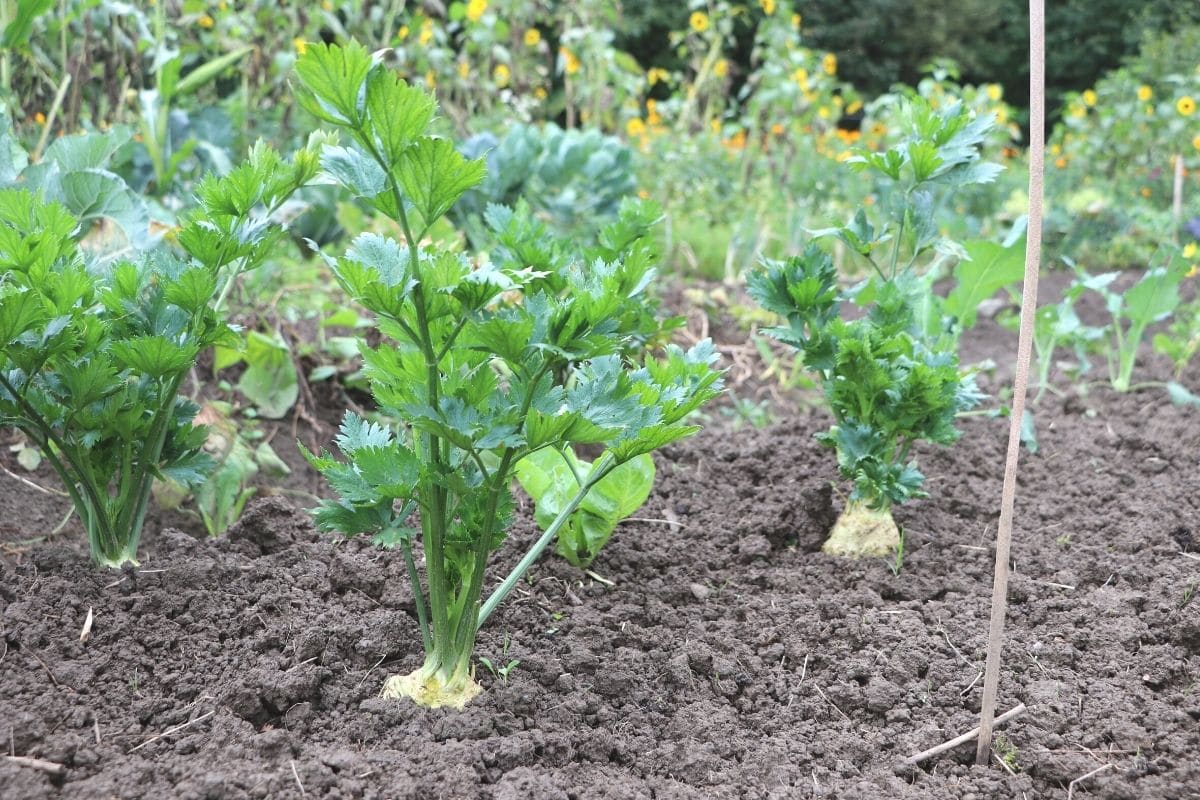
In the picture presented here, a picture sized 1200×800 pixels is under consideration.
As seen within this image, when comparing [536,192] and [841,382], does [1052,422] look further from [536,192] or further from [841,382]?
[536,192]

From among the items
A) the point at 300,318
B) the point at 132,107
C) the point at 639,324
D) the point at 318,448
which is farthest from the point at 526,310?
the point at 132,107

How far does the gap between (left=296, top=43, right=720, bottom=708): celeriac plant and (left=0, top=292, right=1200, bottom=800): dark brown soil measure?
162 millimetres

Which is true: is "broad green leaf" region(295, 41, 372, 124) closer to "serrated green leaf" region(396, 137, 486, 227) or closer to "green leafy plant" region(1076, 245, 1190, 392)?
"serrated green leaf" region(396, 137, 486, 227)

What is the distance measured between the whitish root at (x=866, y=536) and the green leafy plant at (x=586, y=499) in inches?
18.8

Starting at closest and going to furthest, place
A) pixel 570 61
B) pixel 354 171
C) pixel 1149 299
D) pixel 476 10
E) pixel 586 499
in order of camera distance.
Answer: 1. pixel 354 171
2. pixel 586 499
3. pixel 1149 299
4. pixel 476 10
5. pixel 570 61

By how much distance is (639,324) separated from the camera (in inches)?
78.8

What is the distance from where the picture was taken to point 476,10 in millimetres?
5723

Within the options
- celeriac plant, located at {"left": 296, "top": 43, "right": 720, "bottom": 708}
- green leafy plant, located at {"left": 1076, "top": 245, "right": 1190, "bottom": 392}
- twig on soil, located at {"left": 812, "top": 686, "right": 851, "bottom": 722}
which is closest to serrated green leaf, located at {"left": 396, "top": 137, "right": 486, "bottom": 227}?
celeriac plant, located at {"left": 296, "top": 43, "right": 720, "bottom": 708}

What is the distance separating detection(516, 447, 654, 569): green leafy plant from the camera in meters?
1.98

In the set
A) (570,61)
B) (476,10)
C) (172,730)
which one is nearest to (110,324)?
(172,730)

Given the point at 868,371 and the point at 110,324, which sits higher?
the point at 110,324

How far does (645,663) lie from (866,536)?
0.67m

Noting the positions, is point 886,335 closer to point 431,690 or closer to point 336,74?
point 431,690

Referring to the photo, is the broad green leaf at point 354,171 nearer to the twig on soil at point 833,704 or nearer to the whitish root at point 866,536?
the twig on soil at point 833,704
